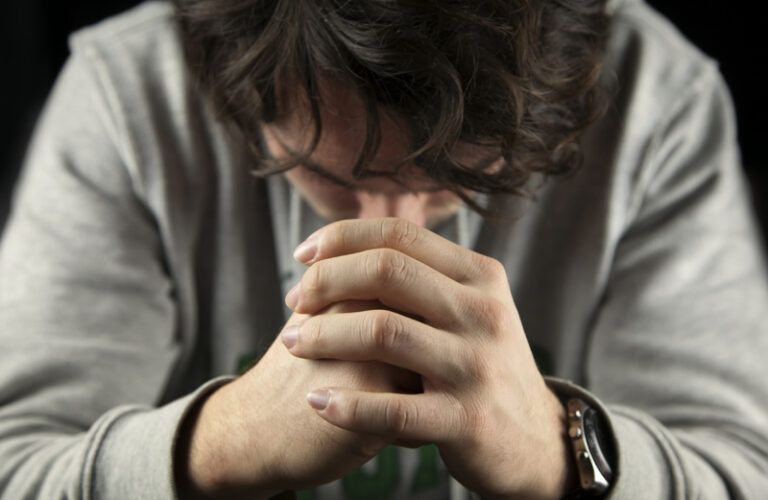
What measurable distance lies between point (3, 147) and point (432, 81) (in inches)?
24.9

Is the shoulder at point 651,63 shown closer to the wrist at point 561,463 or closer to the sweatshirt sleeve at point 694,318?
the sweatshirt sleeve at point 694,318

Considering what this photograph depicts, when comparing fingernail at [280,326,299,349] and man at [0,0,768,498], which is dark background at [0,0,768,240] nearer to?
man at [0,0,768,498]

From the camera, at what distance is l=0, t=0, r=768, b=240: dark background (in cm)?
79

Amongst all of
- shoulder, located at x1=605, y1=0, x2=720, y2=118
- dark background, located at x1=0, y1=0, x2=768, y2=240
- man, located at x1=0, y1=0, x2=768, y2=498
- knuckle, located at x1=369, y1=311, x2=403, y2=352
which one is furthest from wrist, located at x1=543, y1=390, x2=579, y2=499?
dark background, located at x1=0, y1=0, x2=768, y2=240

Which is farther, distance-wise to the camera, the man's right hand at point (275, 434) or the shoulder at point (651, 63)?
the shoulder at point (651, 63)

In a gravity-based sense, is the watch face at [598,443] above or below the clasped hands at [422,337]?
below

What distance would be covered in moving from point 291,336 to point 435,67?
0.41 ft

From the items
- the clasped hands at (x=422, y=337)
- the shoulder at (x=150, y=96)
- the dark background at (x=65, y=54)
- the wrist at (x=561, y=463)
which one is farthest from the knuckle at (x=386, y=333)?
the dark background at (x=65, y=54)

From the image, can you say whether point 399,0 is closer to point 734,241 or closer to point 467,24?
point 467,24

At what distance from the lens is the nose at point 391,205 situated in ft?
1.47

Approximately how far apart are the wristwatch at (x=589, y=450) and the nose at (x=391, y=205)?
12 centimetres

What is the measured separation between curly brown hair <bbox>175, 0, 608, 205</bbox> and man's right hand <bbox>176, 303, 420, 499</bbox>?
89 millimetres

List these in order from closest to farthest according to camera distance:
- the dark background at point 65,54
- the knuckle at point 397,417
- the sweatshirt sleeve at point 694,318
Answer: the knuckle at point 397,417 → the sweatshirt sleeve at point 694,318 → the dark background at point 65,54

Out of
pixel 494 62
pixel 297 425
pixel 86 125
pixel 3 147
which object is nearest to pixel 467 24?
pixel 494 62
